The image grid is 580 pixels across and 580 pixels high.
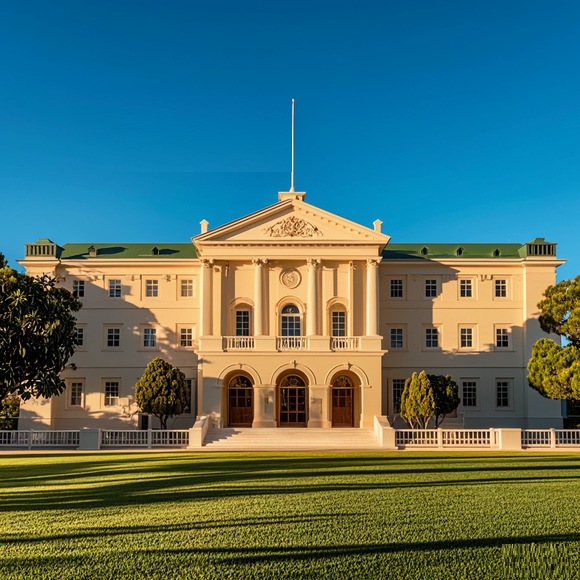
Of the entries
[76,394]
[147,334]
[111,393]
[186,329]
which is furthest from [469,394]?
[76,394]

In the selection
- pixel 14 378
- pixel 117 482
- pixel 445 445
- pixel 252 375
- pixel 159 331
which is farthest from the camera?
pixel 159 331

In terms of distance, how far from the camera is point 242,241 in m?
36.6

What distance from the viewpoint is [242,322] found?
126ft

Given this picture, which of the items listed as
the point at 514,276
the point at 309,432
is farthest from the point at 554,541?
the point at 514,276

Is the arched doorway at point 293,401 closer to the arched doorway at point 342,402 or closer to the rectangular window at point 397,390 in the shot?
the arched doorway at point 342,402

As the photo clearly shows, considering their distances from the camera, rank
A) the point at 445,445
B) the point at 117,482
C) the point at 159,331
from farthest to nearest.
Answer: the point at 159,331
the point at 445,445
the point at 117,482

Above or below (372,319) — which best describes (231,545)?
below

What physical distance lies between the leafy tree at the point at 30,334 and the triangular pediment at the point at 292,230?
10.9 m

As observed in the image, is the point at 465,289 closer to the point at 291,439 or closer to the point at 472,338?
the point at 472,338

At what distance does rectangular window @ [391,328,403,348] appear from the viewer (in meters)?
39.4

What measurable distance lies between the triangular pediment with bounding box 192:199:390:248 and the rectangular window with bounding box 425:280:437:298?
541 cm

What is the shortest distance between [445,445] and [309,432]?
7.20 meters

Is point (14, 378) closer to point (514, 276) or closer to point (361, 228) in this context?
point (361, 228)

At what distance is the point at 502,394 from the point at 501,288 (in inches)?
279
